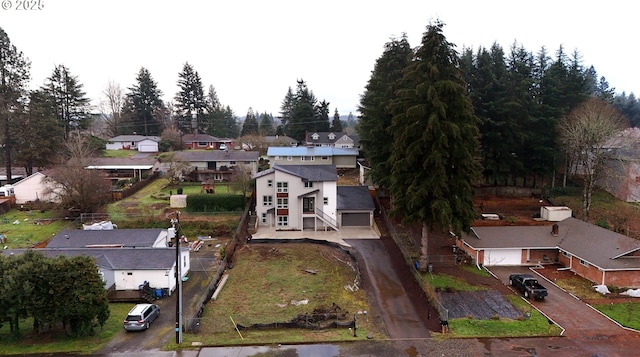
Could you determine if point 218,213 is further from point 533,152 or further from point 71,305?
point 533,152

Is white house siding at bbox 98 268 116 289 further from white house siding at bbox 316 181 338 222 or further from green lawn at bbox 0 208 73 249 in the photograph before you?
white house siding at bbox 316 181 338 222

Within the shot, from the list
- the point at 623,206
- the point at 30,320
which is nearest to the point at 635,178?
the point at 623,206

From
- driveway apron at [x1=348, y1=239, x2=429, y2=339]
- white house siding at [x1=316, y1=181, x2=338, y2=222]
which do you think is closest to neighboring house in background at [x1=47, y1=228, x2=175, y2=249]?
white house siding at [x1=316, y1=181, x2=338, y2=222]

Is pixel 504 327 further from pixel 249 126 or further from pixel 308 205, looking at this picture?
pixel 249 126

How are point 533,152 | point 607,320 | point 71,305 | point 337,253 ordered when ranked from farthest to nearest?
1. point 533,152
2. point 337,253
3. point 607,320
4. point 71,305

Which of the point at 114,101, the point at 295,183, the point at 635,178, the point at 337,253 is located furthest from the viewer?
the point at 114,101

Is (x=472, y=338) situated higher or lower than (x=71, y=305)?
lower

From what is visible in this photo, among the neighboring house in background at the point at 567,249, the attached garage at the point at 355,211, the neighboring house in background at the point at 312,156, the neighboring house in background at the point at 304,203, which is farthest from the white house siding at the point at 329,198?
the neighboring house in background at the point at 312,156
